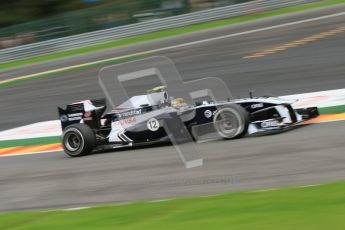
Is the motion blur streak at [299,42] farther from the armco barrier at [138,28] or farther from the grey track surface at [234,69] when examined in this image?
the armco barrier at [138,28]

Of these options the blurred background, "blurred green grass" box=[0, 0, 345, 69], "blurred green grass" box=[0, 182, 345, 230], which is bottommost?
"blurred green grass" box=[0, 182, 345, 230]

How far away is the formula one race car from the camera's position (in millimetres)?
10102

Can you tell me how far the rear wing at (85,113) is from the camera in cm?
1133

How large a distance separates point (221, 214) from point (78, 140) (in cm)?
553

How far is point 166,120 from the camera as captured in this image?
10.5 metres

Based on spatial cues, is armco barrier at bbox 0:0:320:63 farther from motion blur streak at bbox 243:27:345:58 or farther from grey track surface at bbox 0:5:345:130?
motion blur streak at bbox 243:27:345:58

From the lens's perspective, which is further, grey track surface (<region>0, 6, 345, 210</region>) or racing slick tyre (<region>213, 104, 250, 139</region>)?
racing slick tyre (<region>213, 104, 250, 139</region>)

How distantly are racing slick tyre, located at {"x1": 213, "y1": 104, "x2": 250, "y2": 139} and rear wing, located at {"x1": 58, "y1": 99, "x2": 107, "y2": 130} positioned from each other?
2147mm

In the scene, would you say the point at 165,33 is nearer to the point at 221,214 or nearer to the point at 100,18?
the point at 100,18

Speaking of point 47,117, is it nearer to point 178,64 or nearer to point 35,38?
point 178,64

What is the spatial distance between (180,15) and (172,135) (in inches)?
797

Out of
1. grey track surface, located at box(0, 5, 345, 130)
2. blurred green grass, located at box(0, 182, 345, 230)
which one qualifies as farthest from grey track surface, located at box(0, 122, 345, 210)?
grey track surface, located at box(0, 5, 345, 130)

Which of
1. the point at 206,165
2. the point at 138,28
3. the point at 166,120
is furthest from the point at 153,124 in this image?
the point at 138,28

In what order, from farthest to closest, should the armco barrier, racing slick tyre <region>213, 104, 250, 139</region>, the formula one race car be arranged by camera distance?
the armco barrier → the formula one race car → racing slick tyre <region>213, 104, 250, 139</region>
